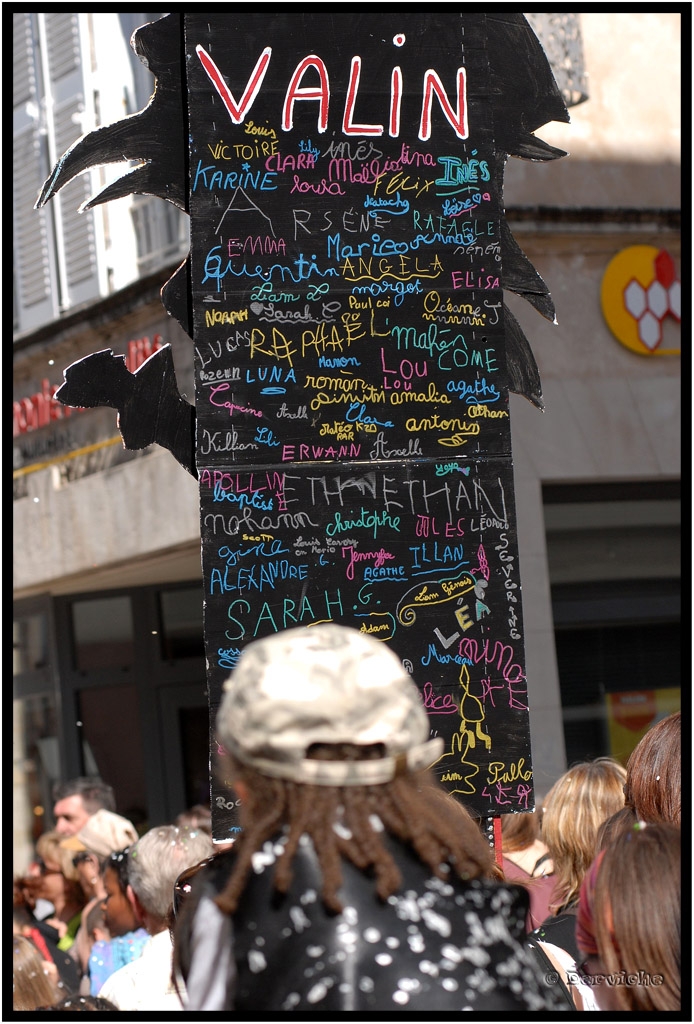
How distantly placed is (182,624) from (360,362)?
7.21 m

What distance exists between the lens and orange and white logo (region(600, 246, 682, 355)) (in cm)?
907

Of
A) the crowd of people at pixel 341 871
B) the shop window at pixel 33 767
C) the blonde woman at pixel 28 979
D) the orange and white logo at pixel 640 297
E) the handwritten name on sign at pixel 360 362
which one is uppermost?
the orange and white logo at pixel 640 297

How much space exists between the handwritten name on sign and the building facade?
4.50m

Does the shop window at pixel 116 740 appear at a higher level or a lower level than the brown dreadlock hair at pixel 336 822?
lower

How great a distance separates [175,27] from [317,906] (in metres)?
3.08

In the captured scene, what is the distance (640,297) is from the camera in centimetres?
914

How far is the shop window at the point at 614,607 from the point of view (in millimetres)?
9336

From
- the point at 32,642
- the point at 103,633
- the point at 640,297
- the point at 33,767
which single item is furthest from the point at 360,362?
the point at 33,767

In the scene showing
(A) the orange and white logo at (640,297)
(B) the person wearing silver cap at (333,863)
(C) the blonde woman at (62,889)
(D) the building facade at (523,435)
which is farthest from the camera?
(A) the orange and white logo at (640,297)

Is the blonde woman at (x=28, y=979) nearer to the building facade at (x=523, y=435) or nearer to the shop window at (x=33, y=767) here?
the building facade at (x=523, y=435)

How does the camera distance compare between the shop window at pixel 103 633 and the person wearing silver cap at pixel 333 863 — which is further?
the shop window at pixel 103 633

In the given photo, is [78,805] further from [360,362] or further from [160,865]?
[360,362]

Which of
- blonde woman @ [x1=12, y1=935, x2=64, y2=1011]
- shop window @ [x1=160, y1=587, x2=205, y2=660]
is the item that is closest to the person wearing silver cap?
blonde woman @ [x1=12, y1=935, x2=64, y2=1011]

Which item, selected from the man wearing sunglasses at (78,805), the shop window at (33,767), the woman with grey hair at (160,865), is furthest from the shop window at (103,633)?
the woman with grey hair at (160,865)
